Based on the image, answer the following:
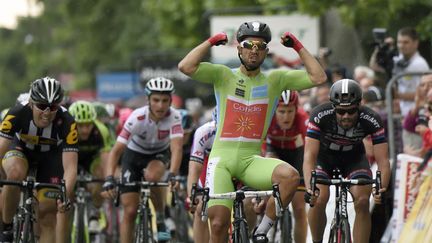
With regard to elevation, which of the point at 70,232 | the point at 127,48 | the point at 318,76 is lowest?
the point at 70,232

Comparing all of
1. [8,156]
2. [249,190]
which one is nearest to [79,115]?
[8,156]

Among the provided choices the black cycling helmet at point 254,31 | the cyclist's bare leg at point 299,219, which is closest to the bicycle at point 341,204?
the black cycling helmet at point 254,31

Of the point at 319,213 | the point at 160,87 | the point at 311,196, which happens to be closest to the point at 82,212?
the point at 160,87

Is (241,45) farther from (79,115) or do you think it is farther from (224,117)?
(79,115)

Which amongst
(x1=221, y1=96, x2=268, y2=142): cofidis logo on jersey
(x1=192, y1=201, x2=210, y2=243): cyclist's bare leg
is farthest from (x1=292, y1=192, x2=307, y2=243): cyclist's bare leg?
(x1=221, y1=96, x2=268, y2=142): cofidis logo on jersey

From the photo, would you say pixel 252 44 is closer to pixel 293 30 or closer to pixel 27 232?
pixel 27 232

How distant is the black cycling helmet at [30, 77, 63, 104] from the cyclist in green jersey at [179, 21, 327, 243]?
1724mm

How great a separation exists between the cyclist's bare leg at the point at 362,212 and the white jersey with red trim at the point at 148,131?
3042 millimetres

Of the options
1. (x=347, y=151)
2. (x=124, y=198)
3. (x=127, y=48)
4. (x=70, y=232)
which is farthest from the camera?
(x=127, y=48)

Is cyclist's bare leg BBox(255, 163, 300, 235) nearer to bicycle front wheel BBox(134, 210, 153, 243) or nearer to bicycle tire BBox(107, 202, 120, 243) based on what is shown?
bicycle front wheel BBox(134, 210, 153, 243)

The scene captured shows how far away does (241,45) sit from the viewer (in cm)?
1221

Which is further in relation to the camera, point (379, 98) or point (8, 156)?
point (379, 98)

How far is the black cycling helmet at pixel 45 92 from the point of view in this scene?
521 inches

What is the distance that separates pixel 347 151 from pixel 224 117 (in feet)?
5.13
